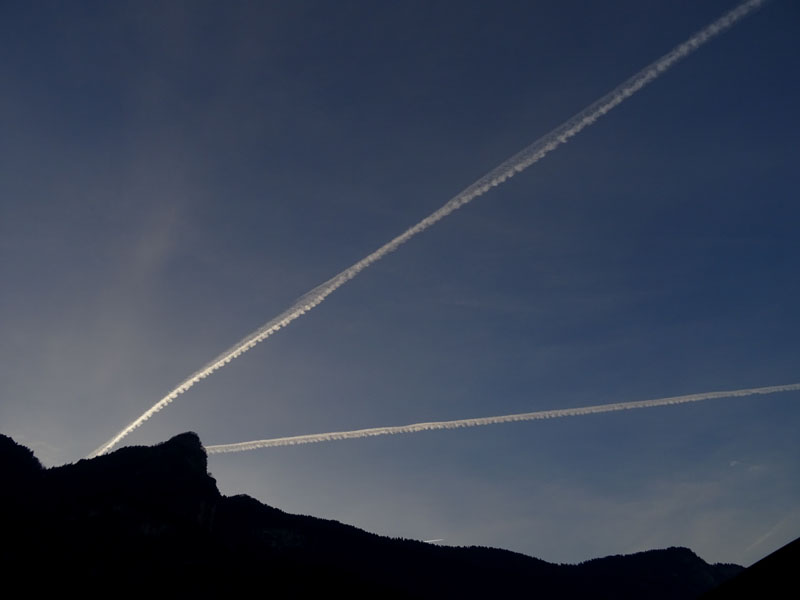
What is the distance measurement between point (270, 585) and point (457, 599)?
317ft

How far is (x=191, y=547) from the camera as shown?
92.2m

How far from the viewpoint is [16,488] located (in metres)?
110

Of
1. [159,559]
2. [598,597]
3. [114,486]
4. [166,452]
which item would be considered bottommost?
[598,597]

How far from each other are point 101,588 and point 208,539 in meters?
28.1

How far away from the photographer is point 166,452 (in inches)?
5281

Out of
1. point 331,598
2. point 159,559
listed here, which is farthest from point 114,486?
point 331,598

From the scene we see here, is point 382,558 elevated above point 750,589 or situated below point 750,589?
above

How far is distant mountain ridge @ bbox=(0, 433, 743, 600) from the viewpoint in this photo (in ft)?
260

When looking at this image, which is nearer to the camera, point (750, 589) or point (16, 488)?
point (750, 589)

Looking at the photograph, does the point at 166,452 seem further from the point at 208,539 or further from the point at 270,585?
the point at 270,585

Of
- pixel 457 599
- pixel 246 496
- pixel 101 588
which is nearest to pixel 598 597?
pixel 457 599

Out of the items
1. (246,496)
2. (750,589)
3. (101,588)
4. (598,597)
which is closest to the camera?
(750,589)

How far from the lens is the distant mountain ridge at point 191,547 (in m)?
79.1

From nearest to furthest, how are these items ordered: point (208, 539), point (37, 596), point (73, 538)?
point (37, 596) → point (73, 538) → point (208, 539)
